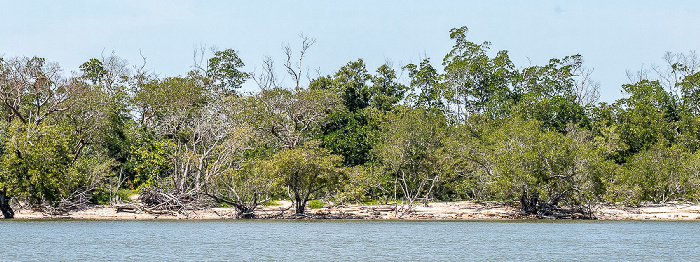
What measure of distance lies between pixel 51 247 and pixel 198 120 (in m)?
25.1

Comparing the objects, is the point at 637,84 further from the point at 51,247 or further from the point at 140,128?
the point at 51,247

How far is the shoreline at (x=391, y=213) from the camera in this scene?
1746 inches

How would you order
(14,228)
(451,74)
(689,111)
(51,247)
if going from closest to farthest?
(51,247), (14,228), (689,111), (451,74)

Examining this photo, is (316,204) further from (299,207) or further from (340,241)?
(340,241)

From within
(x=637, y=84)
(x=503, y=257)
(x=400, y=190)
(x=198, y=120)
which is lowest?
(x=503, y=257)

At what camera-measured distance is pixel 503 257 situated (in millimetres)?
23938

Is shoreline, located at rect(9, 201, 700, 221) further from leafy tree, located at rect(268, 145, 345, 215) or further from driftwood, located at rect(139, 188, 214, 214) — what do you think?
leafy tree, located at rect(268, 145, 345, 215)

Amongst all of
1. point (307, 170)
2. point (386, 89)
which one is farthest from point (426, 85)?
point (307, 170)

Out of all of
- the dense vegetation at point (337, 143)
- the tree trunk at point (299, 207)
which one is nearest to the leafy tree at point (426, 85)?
the dense vegetation at point (337, 143)

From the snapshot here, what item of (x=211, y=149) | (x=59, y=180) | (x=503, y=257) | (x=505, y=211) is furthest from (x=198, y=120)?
(x=503, y=257)

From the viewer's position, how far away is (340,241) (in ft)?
96.8

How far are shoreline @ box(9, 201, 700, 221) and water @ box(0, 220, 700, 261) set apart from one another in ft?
12.2

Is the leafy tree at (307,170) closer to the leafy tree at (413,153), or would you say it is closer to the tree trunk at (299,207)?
the tree trunk at (299,207)

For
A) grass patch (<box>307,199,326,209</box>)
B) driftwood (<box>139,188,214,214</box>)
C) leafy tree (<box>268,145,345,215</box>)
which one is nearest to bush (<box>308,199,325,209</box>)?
grass patch (<box>307,199,326,209</box>)
